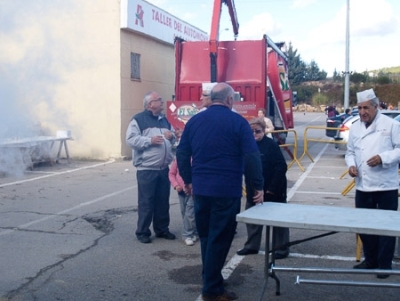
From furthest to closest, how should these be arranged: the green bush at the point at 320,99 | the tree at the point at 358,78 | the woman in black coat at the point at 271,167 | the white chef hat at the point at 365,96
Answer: the green bush at the point at 320,99, the tree at the point at 358,78, the woman in black coat at the point at 271,167, the white chef hat at the point at 365,96

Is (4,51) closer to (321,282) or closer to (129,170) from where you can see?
(129,170)

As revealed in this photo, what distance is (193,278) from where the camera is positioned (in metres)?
6.07

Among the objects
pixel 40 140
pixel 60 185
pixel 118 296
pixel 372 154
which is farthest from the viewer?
pixel 40 140

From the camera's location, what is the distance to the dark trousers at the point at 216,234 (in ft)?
17.2

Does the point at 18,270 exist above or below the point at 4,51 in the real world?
below

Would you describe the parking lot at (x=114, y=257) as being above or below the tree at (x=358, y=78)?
below

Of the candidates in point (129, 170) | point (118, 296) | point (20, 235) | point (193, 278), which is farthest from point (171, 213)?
point (129, 170)

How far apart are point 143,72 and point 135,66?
545 millimetres

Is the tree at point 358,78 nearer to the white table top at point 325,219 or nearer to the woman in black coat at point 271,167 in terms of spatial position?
the woman in black coat at point 271,167

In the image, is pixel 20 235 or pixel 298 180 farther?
pixel 298 180

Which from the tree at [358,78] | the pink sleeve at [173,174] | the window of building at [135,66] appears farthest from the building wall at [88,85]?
the tree at [358,78]

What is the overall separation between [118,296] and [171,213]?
4.09 metres

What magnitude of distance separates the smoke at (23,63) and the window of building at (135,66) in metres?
2.99

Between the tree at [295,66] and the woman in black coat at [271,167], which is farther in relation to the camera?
the tree at [295,66]
